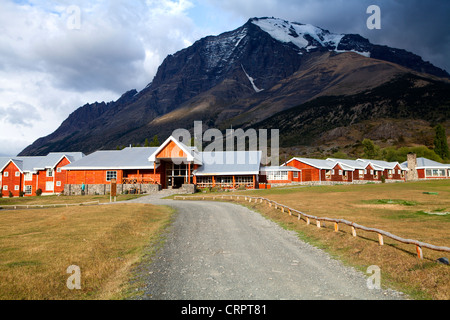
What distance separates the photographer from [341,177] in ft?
238

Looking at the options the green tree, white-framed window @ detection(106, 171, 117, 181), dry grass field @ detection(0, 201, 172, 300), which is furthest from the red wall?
the green tree

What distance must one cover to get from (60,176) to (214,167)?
30708 mm

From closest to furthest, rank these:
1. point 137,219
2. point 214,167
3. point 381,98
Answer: point 137,219 < point 214,167 < point 381,98

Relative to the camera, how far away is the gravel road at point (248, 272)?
814 centimetres

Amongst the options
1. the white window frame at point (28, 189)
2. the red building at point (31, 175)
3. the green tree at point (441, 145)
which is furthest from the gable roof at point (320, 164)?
the green tree at point (441, 145)

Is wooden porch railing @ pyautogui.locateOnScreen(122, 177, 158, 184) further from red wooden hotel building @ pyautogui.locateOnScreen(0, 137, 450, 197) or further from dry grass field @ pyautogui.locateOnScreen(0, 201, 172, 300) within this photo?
dry grass field @ pyautogui.locateOnScreen(0, 201, 172, 300)

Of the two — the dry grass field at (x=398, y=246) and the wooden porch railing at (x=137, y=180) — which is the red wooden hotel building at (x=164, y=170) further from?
the dry grass field at (x=398, y=246)

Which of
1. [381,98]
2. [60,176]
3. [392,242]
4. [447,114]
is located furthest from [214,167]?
[381,98]

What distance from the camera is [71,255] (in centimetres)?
1177

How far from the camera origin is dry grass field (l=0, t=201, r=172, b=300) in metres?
8.56

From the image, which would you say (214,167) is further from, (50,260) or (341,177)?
(50,260)

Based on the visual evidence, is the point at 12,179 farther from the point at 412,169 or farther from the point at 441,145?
the point at 441,145

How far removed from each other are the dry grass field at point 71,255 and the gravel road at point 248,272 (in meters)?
1.16

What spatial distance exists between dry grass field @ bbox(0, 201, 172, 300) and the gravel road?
3.81ft
